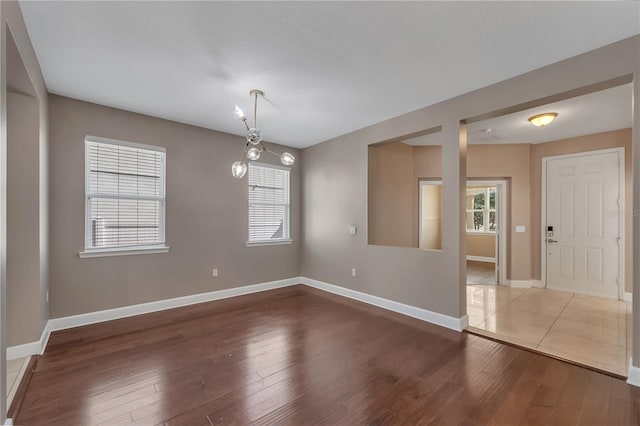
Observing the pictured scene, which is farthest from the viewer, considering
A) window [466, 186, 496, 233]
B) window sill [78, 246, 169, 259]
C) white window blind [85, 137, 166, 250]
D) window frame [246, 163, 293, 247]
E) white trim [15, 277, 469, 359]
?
window [466, 186, 496, 233]

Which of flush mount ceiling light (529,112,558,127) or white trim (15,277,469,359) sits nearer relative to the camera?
white trim (15,277,469,359)

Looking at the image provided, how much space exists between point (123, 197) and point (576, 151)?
728cm

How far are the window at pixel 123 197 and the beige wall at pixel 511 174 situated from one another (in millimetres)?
4613

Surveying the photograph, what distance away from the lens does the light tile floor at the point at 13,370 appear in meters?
2.19

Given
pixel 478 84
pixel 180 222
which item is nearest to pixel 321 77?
pixel 478 84

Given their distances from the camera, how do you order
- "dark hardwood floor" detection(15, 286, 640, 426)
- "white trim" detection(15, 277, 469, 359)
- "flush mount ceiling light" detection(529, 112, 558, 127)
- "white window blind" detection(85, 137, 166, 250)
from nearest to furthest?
1. "dark hardwood floor" detection(15, 286, 640, 426)
2. "white trim" detection(15, 277, 469, 359)
3. "white window blind" detection(85, 137, 166, 250)
4. "flush mount ceiling light" detection(529, 112, 558, 127)

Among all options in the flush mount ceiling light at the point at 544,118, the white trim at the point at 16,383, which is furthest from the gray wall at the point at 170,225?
the flush mount ceiling light at the point at 544,118

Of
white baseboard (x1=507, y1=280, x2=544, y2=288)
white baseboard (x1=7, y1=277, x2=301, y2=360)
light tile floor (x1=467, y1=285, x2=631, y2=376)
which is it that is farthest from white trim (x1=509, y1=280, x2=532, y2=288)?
white baseboard (x1=7, y1=277, x2=301, y2=360)

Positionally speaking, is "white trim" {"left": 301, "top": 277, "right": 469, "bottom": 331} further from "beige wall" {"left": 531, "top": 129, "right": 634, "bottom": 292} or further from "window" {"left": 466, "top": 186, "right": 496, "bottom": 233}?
"window" {"left": 466, "top": 186, "right": 496, "bottom": 233}

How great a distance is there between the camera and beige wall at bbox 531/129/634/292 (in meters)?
4.39

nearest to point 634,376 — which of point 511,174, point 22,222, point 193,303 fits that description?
point 511,174

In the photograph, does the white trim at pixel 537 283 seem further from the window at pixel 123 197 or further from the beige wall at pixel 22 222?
the beige wall at pixel 22 222

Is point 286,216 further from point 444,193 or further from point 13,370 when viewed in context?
point 13,370

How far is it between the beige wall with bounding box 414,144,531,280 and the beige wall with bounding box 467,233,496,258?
2761 millimetres
